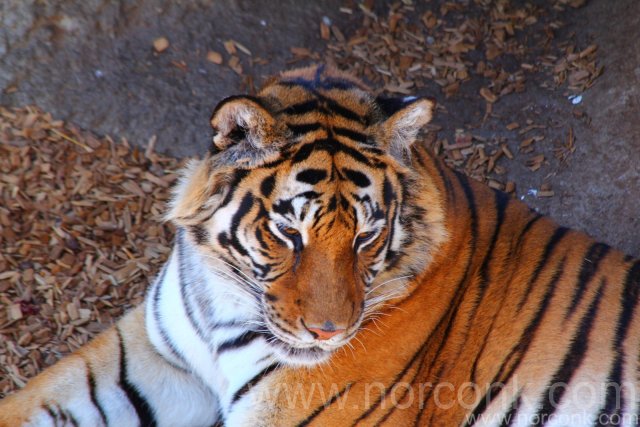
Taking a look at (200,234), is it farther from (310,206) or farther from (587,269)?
(587,269)

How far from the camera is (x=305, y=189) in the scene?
7.63ft

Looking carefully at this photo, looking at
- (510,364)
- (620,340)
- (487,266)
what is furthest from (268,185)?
(620,340)

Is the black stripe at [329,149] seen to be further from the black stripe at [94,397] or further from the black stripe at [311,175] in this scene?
the black stripe at [94,397]

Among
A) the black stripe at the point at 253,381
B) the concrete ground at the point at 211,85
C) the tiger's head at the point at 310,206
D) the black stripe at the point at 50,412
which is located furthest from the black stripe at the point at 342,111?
the concrete ground at the point at 211,85

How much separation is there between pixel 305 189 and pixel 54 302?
1720mm

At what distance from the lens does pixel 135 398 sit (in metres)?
3.00

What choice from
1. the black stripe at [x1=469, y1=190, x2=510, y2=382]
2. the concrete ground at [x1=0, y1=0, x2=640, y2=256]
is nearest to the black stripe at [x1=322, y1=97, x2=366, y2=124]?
the black stripe at [x1=469, y1=190, x2=510, y2=382]

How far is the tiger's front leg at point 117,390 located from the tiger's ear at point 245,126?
40.2 inches

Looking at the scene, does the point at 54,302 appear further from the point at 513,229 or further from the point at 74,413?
the point at 513,229

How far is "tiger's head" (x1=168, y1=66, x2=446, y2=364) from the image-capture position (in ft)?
7.63

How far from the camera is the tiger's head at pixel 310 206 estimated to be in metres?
2.33

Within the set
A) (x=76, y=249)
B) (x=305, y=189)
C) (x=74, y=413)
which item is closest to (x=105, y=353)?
(x=74, y=413)

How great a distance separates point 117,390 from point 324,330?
105 centimetres

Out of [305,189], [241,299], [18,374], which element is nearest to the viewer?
[305,189]
